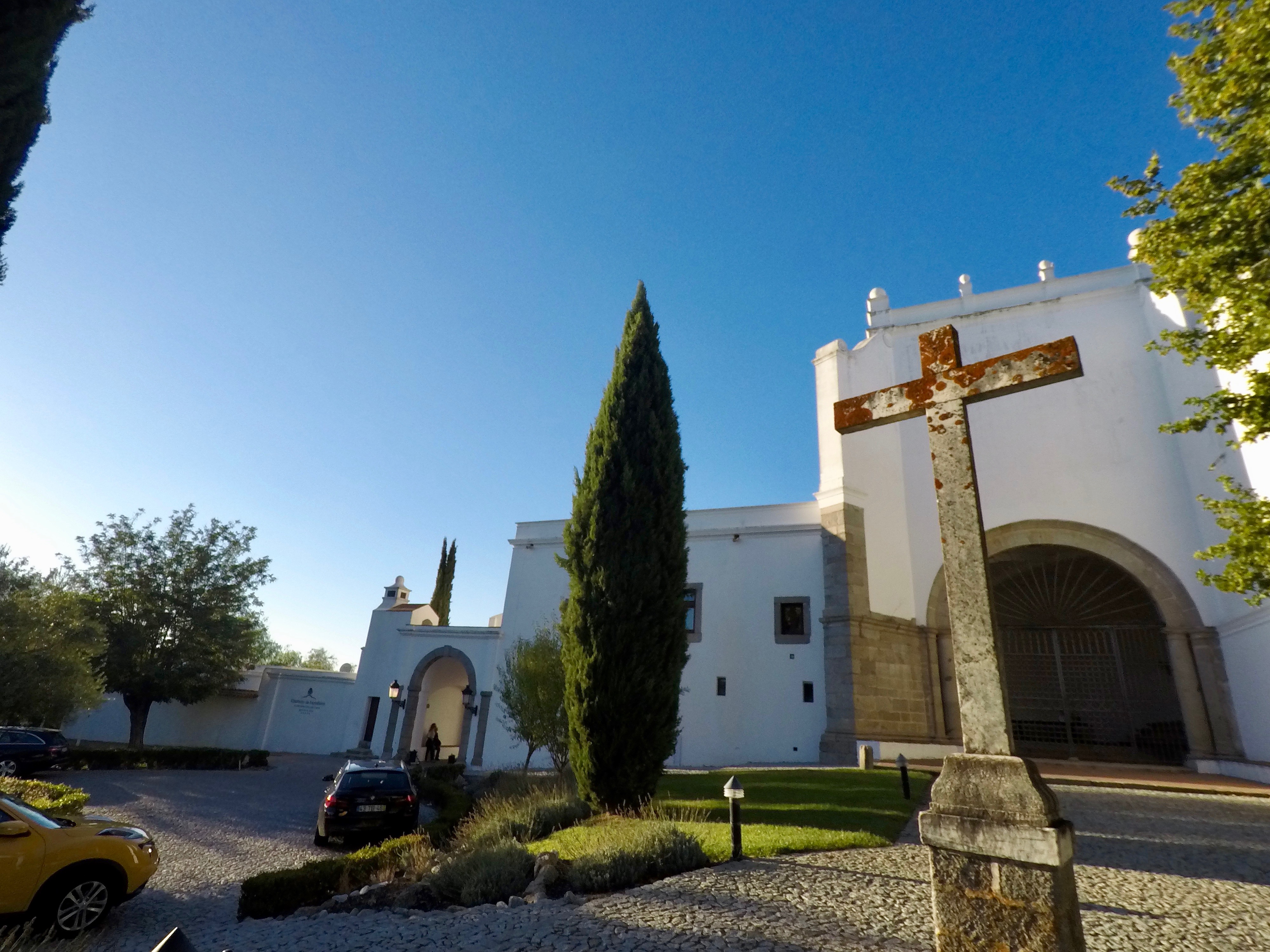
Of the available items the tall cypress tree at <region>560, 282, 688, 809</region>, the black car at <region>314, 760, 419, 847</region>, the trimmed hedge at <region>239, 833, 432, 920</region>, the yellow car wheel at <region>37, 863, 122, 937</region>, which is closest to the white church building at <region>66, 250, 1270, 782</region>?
the tall cypress tree at <region>560, 282, 688, 809</region>

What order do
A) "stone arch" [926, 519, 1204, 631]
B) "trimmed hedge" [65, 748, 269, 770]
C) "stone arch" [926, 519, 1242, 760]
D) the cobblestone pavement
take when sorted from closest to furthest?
the cobblestone pavement
"stone arch" [926, 519, 1242, 760]
"stone arch" [926, 519, 1204, 631]
"trimmed hedge" [65, 748, 269, 770]

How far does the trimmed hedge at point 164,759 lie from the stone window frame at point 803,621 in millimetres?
18630

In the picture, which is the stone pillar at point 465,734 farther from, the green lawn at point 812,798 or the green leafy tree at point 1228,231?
the green leafy tree at point 1228,231

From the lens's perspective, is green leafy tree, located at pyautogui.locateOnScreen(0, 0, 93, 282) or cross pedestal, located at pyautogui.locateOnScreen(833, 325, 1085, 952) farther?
green leafy tree, located at pyautogui.locateOnScreen(0, 0, 93, 282)

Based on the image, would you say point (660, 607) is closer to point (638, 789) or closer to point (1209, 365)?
point (638, 789)

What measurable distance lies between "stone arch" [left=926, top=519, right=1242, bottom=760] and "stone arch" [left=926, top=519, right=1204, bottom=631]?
15 millimetres

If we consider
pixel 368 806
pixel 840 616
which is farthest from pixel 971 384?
pixel 840 616

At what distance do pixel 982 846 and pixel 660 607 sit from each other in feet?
26.0

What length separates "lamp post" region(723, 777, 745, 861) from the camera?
680 centimetres

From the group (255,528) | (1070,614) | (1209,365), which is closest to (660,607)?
→ (1209,365)

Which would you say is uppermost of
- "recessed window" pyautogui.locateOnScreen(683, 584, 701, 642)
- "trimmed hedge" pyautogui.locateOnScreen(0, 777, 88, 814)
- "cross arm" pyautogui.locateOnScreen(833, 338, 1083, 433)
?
"recessed window" pyautogui.locateOnScreen(683, 584, 701, 642)

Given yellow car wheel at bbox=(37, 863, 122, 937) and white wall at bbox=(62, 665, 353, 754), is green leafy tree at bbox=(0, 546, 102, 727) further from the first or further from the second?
yellow car wheel at bbox=(37, 863, 122, 937)

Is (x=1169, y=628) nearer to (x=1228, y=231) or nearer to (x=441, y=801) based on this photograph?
(x=1228, y=231)

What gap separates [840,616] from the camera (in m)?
17.0
